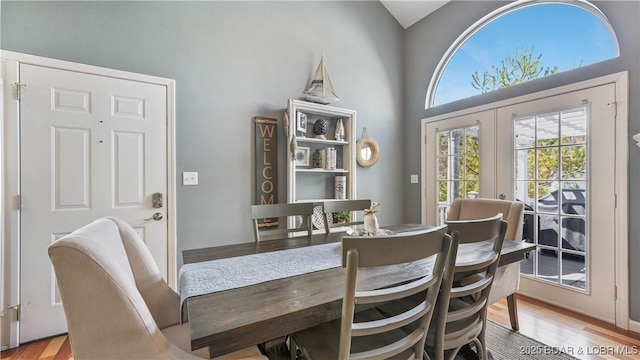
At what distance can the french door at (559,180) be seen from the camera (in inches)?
84.7

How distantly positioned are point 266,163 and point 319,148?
70cm

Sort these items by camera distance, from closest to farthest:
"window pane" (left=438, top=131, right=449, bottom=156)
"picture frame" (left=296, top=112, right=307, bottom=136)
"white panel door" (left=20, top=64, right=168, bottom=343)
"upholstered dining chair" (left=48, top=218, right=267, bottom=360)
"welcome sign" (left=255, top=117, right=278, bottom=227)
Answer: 1. "upholstered dining chair" (left=48, top=218, right=267, bottom=360)
2. "white panel door" (left=20, top=64, right=168, bottom=343)
3. "welcome sign" (left=255, top=117, right=278, bottom=227)
4. "picture frame" (left=296, top=112, right=307, bottom=136)
5. "window pane" (left=438, top=131, right=449, bottom=156)

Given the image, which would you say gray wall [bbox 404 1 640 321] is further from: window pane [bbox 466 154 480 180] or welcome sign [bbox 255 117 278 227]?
welcome sign [bbox 255 117 278 227]

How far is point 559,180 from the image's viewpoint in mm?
2391

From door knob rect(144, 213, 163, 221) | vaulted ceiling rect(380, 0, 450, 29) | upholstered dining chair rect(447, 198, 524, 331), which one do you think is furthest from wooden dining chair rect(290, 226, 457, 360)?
vaulted ceiling rect(380, 0, 450, 29)

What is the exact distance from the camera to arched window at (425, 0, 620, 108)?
7.57ft

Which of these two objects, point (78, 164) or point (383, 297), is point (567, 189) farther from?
point (78, 164)

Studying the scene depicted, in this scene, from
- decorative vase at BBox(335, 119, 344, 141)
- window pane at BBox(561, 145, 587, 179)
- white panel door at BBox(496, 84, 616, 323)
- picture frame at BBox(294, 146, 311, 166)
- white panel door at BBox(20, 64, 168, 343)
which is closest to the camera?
white panel door at BBox(20, 64, 168, 343)

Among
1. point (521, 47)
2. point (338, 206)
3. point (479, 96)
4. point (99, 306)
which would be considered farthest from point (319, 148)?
point (99, 306)

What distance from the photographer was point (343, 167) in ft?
10.7

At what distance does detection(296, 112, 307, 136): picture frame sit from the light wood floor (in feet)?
7.90

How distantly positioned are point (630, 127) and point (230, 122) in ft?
10.7

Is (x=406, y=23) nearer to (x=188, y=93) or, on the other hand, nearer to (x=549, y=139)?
(x=549, y=139)

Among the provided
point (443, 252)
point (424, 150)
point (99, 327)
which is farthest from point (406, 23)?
point (99, 327)
